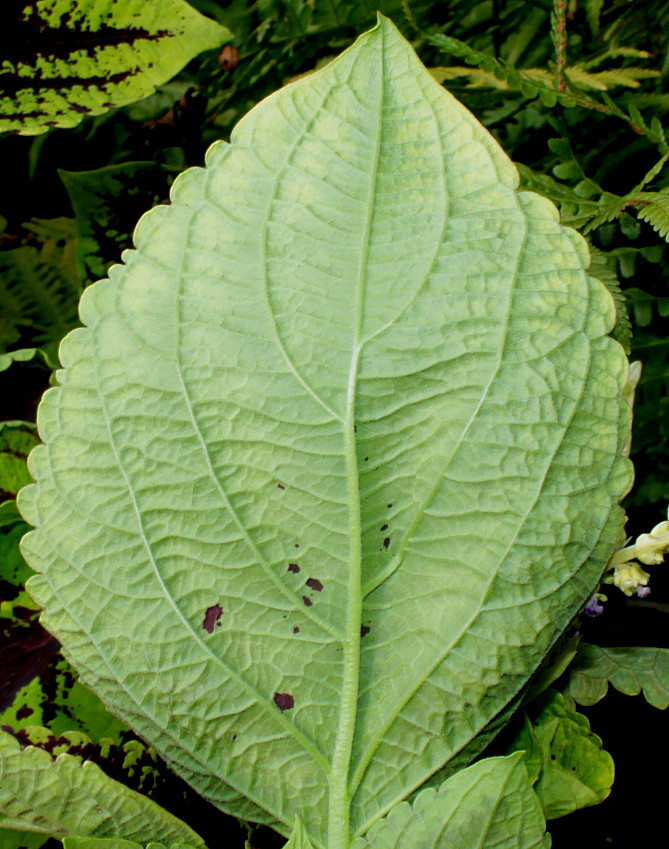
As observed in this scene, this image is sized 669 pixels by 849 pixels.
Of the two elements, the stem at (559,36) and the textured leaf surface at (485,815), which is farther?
the stem at (559,36)

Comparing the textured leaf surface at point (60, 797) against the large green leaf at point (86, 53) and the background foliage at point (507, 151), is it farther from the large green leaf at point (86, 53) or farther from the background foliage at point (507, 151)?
the large green leaf at point (86, 53)

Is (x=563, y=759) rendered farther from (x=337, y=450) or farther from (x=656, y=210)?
(x=656, y=210)

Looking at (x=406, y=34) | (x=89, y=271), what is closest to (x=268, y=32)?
(x=406, y=34)

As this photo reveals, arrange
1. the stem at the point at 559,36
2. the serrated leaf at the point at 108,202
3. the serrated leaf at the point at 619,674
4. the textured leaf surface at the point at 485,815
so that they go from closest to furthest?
the textured leaf surface at the point at 485,815 → the serrated leaf at the point at 619,674 → the stem at the point at 559,36 → the serrated leaf at the point at 108,202

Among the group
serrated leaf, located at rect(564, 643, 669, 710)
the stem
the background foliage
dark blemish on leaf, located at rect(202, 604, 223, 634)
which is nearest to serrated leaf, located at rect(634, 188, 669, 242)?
the background foliage

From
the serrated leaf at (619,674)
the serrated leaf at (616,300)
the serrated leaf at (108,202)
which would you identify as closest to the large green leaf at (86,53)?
the serrated leaf at (108,202)
